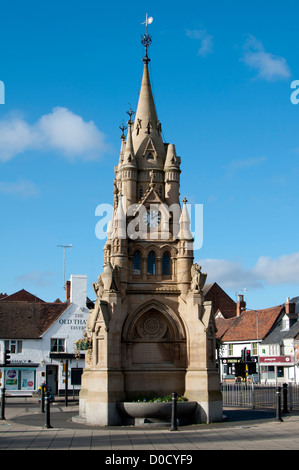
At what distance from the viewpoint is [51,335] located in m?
52.8

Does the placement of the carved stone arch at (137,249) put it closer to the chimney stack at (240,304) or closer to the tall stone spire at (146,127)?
the tall stone spire at (146,127)

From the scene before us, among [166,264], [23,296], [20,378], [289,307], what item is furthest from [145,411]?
[23,296]

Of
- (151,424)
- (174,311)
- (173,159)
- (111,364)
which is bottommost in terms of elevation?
(151,424)

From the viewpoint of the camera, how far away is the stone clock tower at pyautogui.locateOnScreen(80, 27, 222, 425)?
990 inches

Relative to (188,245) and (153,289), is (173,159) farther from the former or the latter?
(153,289)

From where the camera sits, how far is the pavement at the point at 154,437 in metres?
17.5

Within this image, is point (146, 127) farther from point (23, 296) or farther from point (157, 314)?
point (23, 296)

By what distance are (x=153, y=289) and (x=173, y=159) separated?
6999mm

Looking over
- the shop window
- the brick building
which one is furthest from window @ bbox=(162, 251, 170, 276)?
the shop window

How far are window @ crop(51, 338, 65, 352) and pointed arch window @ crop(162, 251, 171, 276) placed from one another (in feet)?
91.8

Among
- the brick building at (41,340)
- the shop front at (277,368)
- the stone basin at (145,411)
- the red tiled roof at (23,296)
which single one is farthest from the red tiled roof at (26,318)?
the stone basin at (145,411)

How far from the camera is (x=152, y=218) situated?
28.3 metres

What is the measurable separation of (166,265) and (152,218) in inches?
94.8
